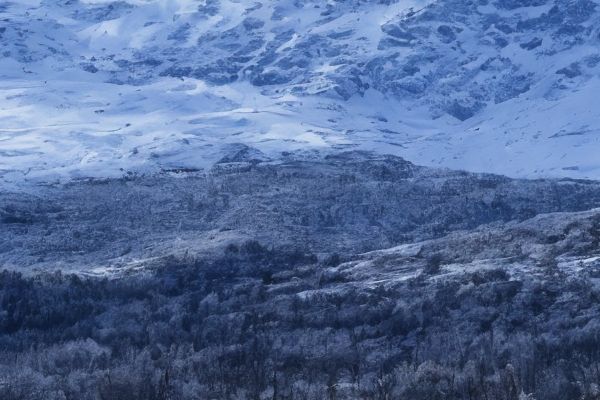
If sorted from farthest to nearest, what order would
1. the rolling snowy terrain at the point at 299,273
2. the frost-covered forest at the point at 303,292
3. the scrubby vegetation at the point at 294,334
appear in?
the rolling snowy terrain at the point at 299,273
the frost-covered forest at the point at 303,292
the scrubby vegetation at the point at 294,334

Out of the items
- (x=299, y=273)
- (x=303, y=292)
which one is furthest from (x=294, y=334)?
(x=299, y=273)

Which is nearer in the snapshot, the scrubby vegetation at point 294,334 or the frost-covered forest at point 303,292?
the scrubby vegetation at point 294,334

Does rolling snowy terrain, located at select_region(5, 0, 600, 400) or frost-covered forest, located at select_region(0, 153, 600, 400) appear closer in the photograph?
frost-covered forest, located at select_region(0, 153, 600, 400)

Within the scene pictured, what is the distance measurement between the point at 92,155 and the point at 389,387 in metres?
123

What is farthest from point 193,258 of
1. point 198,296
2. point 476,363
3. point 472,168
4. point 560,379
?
point 472,168

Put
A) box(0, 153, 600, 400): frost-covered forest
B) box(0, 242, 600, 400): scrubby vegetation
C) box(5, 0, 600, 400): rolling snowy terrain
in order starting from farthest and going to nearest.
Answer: box(5, 0, 600, 400): rolling snowy terrain, box(0, 153, 600, 400): frost-covered forest, box(0, 242, 600, 400): scrubby vegetation

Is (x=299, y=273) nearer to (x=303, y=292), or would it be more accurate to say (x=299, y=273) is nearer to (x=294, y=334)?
(x=303, y=292)

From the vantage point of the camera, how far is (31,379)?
5512 cm

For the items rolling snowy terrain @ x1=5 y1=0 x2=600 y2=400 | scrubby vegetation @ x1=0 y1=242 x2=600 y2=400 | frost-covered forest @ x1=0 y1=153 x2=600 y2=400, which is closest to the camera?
scrubby vegetation @ x1=0 y1=242 x2=600 y2=400

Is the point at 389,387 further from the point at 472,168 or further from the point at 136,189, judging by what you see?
the point at 472,168

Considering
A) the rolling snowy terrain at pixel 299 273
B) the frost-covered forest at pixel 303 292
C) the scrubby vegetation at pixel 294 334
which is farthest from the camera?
the rolling snowy terrain at pixel 299 273

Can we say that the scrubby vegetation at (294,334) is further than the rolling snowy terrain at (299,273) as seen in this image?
No

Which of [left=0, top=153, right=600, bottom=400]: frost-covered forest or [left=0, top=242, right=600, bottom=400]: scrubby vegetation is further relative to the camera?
[left=0, top=153, right=600, bottom=400]: frost-covered forest

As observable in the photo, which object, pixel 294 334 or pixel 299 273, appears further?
pixel 299 273
